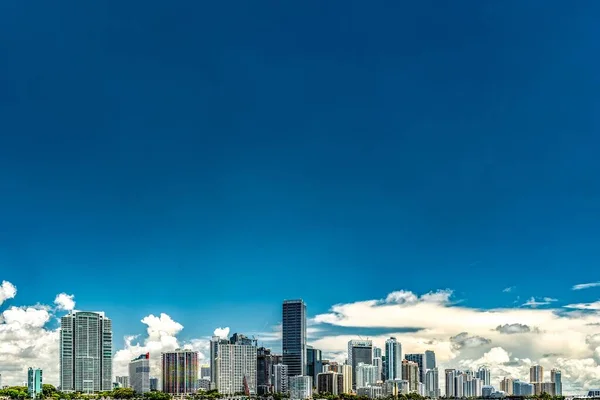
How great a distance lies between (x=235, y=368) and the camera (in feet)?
557

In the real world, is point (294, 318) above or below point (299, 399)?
above

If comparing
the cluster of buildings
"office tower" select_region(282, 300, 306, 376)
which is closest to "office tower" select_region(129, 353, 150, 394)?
the cluster of buildings

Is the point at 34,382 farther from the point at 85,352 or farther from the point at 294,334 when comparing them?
the point at 294,334

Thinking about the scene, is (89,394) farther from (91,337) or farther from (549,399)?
(549,399)

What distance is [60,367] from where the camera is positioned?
480 ft

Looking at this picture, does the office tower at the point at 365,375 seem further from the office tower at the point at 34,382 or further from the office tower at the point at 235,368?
the office tower at the point at 34,382

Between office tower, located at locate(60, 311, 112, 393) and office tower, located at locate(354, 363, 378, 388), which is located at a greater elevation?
office tower, located at locate(60, 311, 112, 393)

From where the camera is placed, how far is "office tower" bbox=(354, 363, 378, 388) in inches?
7563

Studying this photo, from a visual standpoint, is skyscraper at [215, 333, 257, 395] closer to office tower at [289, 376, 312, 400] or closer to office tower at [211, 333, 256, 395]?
office tower at [211, 333, 256, 395]

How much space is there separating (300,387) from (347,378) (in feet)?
93.1

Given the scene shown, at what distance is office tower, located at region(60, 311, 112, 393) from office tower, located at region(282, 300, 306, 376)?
44488mm

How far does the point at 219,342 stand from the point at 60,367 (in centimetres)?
3642

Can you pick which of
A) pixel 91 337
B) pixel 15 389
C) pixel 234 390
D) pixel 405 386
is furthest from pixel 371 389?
pixel 15 389

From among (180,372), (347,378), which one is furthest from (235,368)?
(347,378)
